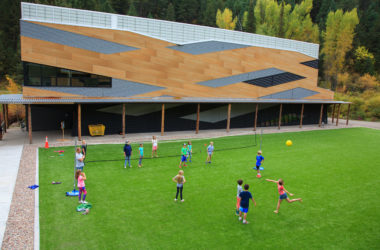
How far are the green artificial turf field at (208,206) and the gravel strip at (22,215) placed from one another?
0.40 m

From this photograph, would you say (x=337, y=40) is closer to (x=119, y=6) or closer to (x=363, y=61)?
(x=363, y=61)

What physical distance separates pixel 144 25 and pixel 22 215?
70.6ft

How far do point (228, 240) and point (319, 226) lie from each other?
3551mm

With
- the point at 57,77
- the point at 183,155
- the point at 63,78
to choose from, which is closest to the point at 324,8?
the point at 63,78

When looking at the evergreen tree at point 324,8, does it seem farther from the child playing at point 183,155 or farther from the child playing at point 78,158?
the child playing at point 78,158

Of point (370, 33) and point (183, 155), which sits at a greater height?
point (370, 33)

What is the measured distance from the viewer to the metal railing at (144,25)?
74.8 feet

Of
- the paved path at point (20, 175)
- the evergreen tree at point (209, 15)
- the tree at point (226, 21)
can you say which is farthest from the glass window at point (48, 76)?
the evergreen tree at point (209, 15)

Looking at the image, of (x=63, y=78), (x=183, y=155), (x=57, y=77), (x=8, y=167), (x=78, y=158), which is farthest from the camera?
(x=63, y=78)

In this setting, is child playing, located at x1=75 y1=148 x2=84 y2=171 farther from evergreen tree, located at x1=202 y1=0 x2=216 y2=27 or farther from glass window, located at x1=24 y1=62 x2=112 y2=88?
evergreen tree, located at x1=202 y1=0 x2=216 y2=27

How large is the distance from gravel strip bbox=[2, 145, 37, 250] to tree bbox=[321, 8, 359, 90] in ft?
224

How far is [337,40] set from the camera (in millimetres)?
64000

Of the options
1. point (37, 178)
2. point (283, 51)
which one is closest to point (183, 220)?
point (37, 178)

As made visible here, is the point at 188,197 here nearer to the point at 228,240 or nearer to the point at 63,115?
the point at 228,240
